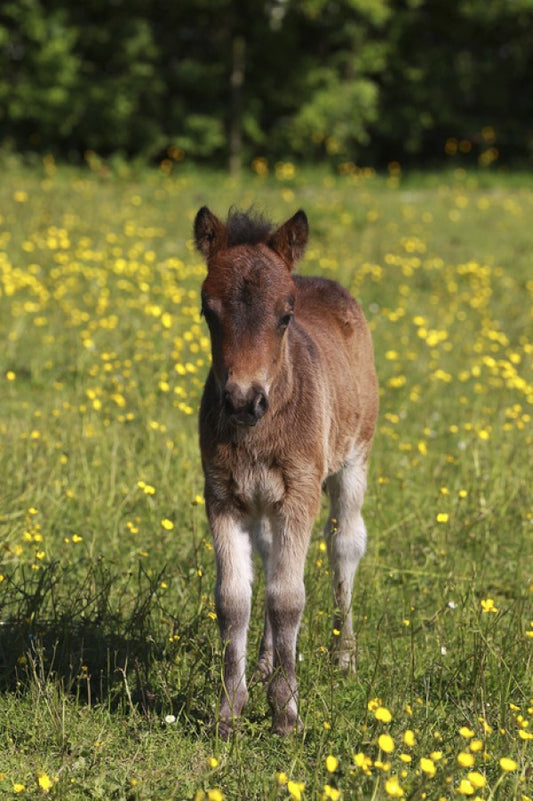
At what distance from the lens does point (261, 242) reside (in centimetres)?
373

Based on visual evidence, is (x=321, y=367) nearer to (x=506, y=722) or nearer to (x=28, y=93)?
(x=506, y=722)

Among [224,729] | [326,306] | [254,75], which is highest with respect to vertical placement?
[254,75]

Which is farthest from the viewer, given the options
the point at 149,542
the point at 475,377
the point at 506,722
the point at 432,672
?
the point at 475,377

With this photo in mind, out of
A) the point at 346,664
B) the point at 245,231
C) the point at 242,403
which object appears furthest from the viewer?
the point at 346,664

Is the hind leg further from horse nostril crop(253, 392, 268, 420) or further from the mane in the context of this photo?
the mane

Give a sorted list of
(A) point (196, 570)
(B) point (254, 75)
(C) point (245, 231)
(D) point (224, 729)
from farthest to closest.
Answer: (B) point (254, 75), (A) point (196, 570), (C) point (245, 231), (D) point (224, 729)

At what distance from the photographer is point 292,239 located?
376 cm

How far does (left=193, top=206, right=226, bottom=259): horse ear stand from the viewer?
3.72 meters

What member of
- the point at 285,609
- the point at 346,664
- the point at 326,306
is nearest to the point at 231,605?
the point at 285,609

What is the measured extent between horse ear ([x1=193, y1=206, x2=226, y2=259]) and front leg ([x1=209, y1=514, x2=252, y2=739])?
1004 mm

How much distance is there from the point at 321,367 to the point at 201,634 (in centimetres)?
123

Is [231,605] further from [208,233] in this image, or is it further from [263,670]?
[208,233]

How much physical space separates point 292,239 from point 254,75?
59.5 feet

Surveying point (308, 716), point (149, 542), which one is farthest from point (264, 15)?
point (308, 716)
